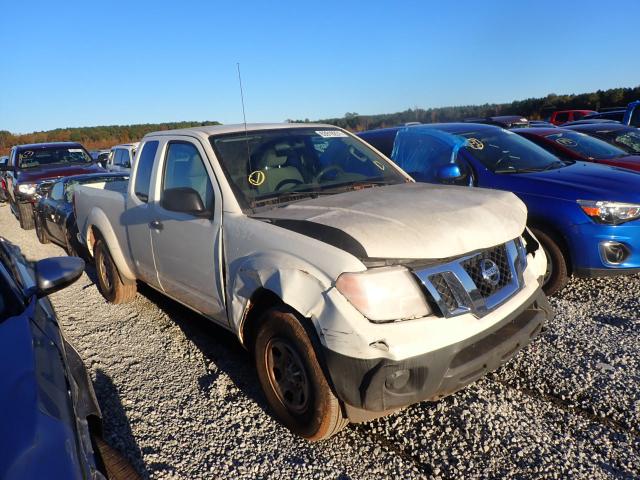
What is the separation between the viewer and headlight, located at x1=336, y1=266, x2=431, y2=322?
7.32ft

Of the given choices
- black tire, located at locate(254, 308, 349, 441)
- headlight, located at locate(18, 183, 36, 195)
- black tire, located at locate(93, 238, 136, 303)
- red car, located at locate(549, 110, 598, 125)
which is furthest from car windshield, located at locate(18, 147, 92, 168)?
red car, located at locate(549, 110, 598, 125)

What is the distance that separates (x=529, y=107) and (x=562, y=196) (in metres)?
36.6

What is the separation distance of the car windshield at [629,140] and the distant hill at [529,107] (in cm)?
1012

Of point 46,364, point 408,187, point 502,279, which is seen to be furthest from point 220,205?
point 502,279

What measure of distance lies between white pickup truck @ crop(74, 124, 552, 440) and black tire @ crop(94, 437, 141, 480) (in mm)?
957

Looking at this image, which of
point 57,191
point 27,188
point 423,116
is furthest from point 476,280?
point 423,116

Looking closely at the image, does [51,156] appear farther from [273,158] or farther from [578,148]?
[578,148]

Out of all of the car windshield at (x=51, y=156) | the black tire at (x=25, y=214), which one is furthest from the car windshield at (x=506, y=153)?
the car windshield at (x=51, y=156)

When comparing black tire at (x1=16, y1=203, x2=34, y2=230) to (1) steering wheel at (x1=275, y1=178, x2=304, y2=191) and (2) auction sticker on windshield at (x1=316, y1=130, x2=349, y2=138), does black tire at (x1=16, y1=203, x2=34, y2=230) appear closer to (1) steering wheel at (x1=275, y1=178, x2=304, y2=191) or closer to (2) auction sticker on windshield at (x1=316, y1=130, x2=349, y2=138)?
(2) auction sticker on windshield at (x1=316, y1=130, x2=349, y2=138)

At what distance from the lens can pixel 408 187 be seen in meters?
3.42

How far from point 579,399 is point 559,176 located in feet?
8.31

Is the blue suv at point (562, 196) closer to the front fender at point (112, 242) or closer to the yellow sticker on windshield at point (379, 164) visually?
the yellow sticker on windshield at point (379, 164)

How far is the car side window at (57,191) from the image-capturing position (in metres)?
8.20

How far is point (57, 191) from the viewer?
8.38 meters
